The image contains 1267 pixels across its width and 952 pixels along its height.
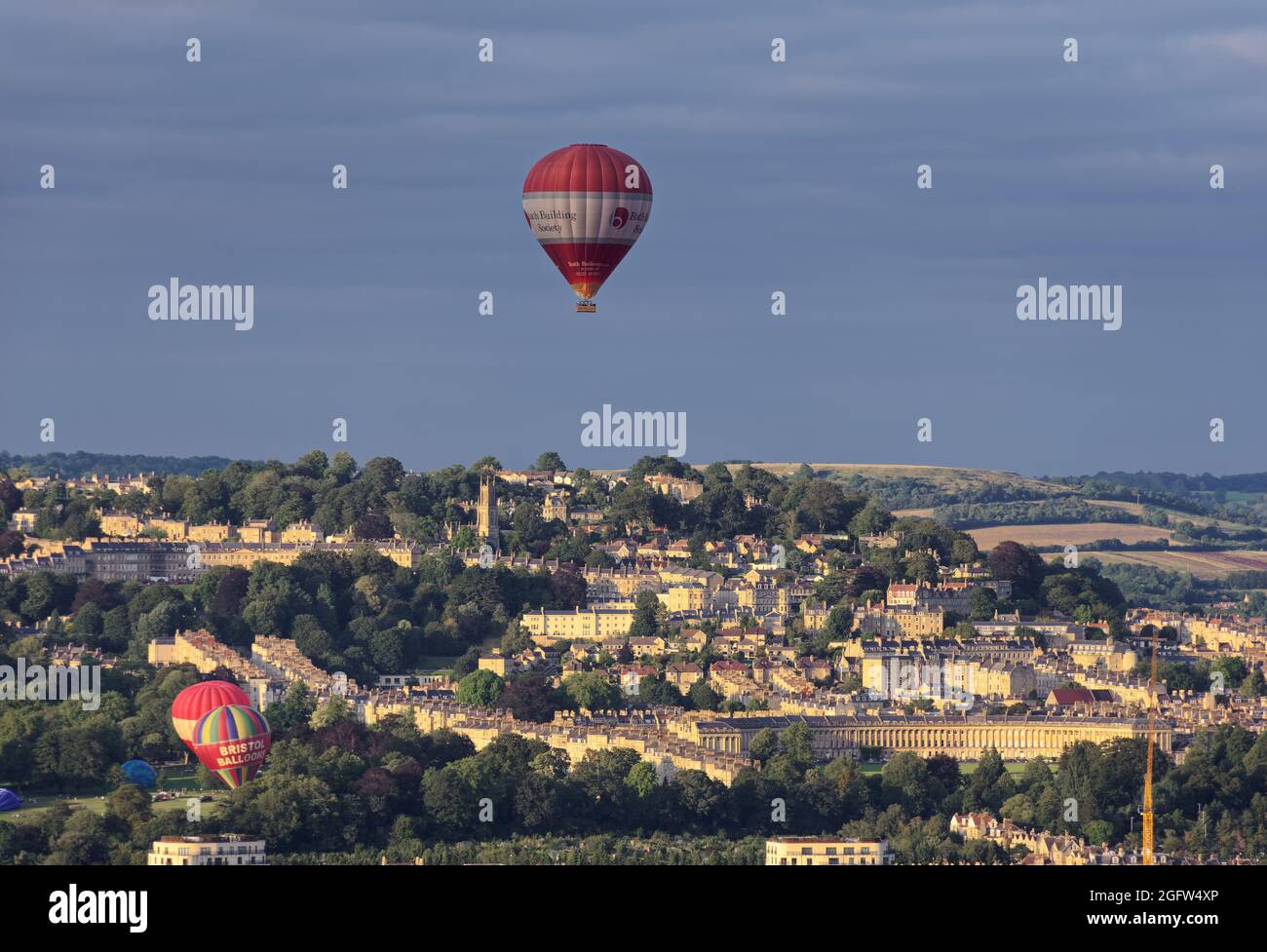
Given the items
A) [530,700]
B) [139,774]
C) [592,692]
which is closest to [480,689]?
[530,700]

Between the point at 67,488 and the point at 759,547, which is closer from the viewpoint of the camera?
the point at 759,547

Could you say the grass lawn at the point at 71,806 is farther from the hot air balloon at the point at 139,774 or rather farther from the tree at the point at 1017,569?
the tree at the point at 1017,569

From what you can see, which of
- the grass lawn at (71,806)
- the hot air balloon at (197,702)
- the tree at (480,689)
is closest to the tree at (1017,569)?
the tree at (480,689)

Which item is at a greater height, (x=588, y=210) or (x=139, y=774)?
(x=588, y=210)

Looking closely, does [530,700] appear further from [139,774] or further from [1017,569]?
[1017,569]

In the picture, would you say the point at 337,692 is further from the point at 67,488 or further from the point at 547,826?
the point at 67,488
